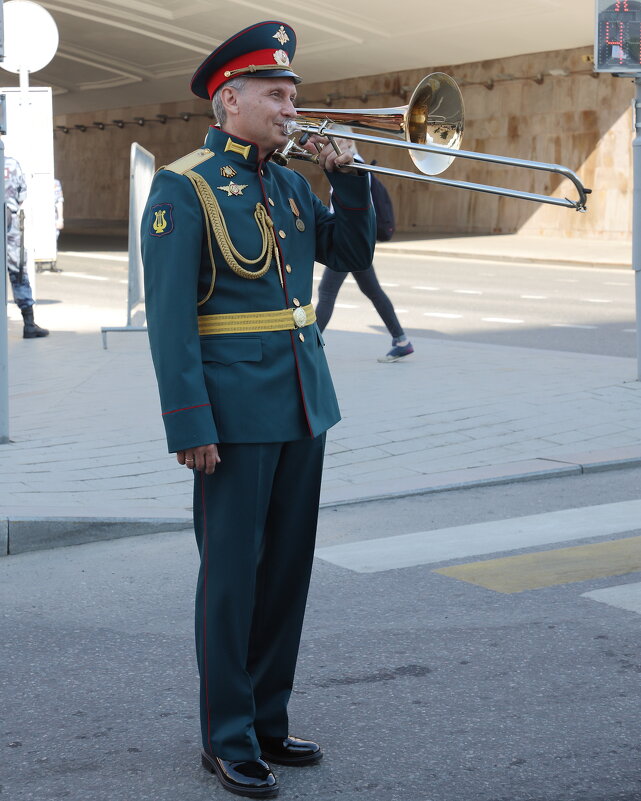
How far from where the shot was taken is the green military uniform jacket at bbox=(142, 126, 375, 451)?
3172mm

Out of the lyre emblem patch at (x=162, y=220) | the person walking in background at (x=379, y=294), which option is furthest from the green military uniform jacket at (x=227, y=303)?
the person walking in background at (x=379, y=294)

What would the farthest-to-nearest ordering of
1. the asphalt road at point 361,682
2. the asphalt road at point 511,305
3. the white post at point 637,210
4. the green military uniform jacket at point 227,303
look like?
the asphalt road at point 511,305
the white post at point 637,210
the asphalt road at point 361,682
the green military uniform jacket at point 227,303

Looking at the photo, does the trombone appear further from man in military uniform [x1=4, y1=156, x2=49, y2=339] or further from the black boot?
the black boot

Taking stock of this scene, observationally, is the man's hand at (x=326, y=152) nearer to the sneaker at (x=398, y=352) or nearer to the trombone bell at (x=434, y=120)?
the trombone bell at (x=434, y=120)

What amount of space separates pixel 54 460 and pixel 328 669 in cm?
319

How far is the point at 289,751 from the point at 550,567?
2058 millimetres

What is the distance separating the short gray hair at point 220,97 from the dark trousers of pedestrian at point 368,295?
7.18m

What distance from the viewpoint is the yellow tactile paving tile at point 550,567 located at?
5004 millimetres

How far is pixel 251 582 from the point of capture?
10.9ft

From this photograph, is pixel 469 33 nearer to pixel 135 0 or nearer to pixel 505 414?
pixel 135 0

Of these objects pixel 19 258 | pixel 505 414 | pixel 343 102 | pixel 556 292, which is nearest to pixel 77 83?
pixel 343 102

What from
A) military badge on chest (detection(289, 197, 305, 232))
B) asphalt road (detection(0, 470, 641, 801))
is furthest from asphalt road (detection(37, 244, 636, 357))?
military badge on chest (detection(289, 197, 305, 232))

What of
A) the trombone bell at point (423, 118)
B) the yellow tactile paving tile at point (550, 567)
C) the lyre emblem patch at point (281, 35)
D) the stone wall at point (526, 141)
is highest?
the stone wall at point (526, 141)

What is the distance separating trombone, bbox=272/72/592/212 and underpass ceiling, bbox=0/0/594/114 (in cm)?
2634
